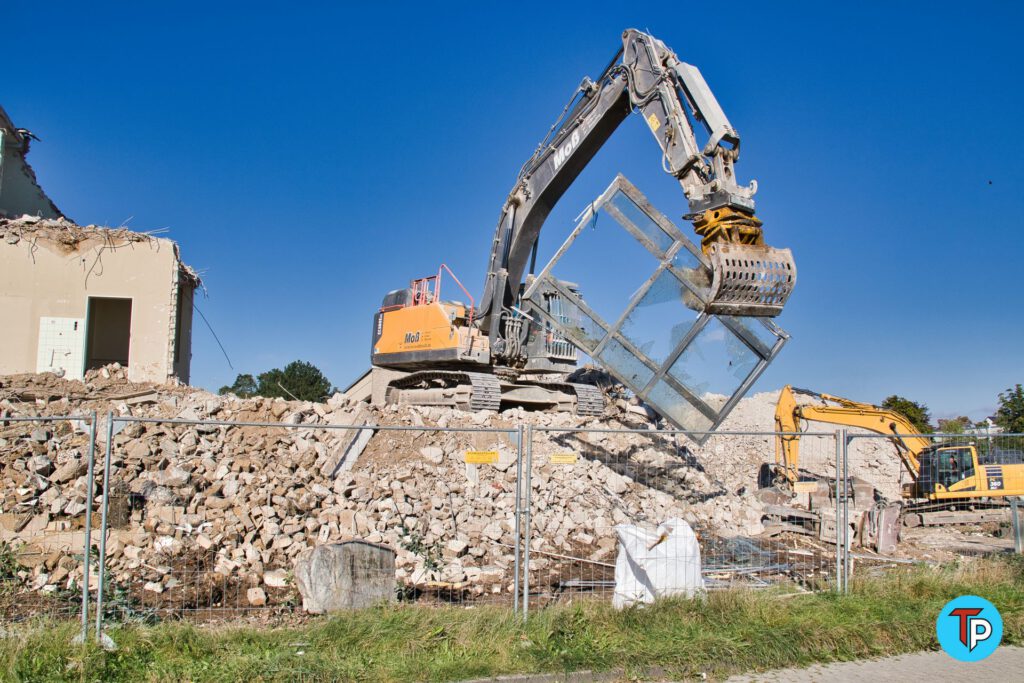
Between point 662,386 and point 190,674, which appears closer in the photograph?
point 190,674

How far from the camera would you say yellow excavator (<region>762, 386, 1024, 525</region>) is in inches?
502

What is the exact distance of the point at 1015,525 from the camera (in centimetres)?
898

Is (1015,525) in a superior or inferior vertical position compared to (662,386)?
inferior

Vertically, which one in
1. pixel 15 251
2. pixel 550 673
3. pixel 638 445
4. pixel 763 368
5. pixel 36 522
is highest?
pixel 15 251

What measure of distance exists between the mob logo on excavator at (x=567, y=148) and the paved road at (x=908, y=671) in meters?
9.15

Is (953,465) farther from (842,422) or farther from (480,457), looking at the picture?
(480,457)

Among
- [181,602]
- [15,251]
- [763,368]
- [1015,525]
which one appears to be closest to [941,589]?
[1015,525]

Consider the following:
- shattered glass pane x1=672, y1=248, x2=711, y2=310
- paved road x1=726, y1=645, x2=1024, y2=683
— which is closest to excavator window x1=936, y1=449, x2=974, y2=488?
shattered glass pane x1=672, y1=248, x2=711, y2=310

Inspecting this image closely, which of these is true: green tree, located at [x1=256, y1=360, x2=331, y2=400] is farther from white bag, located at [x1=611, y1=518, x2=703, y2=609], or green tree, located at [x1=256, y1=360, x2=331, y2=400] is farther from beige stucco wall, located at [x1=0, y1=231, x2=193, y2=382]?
white bag, located at [x1=611, y1=518, x2=703, y2=609]

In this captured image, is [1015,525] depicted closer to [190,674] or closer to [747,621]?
[747,621]

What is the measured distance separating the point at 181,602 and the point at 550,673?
3.77 meters

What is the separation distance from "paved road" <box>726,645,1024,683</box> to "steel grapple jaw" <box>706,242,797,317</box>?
4590mm

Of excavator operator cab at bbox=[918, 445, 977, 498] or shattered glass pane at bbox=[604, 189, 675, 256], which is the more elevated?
shattered glass pane at bbox=[604, 189, 675, 256]

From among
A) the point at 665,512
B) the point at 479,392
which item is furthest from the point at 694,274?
the point at 479,392
